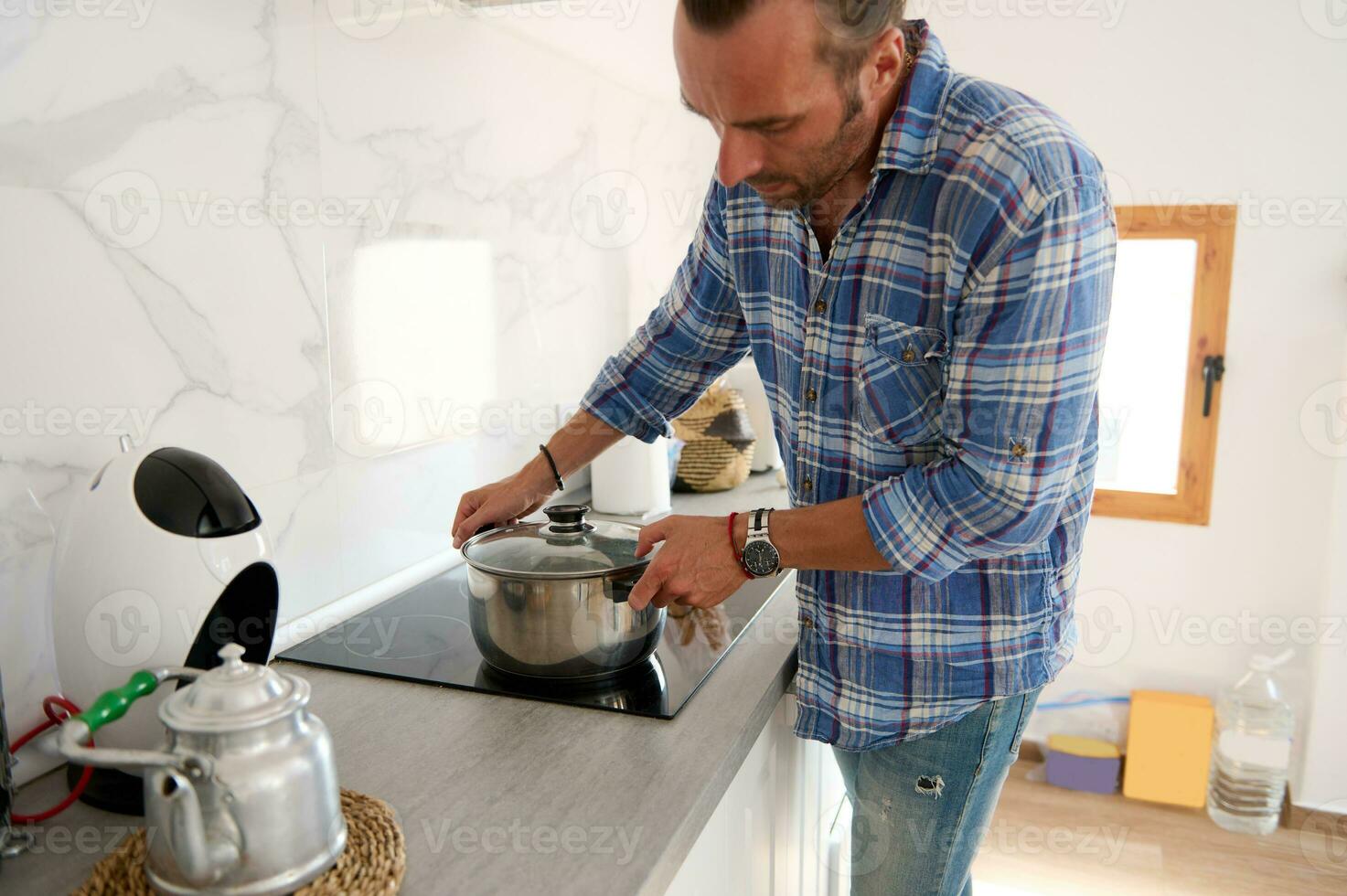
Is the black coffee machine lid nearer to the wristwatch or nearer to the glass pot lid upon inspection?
the glass pot lid

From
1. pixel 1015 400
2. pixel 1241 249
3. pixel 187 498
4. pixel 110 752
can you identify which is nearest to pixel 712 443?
pixel 1015 400

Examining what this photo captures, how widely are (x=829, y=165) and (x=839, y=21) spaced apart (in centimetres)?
13

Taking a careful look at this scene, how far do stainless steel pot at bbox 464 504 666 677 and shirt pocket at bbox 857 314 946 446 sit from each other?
0.31 metres

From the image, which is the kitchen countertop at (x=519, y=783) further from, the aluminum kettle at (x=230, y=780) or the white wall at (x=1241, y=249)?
the white wall at (x=1241, y=249)

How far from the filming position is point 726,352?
1336mm

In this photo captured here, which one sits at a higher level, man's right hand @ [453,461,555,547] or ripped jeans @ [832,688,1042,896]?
man's right hand @ [453,461,555,547]

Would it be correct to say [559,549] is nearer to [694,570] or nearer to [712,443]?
[694,570]

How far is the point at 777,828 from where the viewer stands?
4.17 ft

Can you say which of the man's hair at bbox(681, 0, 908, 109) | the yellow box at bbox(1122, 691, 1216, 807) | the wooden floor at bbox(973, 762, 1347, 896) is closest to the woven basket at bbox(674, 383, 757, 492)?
the man's hair at bbox(681, 0, 908, 109)

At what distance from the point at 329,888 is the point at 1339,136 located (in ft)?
10.6

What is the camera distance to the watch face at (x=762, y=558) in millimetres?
997

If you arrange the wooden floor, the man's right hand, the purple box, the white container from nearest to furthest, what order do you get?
1. the man's right hand
2. the white container
3. the wooden floor
4. the purple box

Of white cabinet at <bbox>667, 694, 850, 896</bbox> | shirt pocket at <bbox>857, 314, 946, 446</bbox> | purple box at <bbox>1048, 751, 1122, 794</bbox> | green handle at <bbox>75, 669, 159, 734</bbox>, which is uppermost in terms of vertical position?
shirt pocket at <bbox>857, 314, 946, 446</bbox>

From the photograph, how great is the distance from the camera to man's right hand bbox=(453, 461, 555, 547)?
1247 mm
